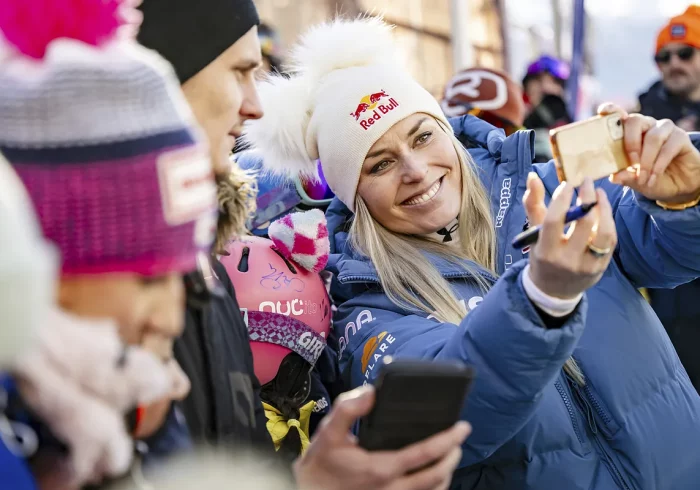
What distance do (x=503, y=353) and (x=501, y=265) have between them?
2.52 feet

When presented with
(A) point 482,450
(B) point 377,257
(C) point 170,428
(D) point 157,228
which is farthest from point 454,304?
(D) point 157,228

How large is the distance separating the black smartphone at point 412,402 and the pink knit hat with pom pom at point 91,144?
0.32 m

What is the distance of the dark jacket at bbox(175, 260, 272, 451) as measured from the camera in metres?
1.50

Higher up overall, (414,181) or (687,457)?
(414,181)

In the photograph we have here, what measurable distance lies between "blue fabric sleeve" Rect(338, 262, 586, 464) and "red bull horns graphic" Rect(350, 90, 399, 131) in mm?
762

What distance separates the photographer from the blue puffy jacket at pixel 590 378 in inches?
67.6

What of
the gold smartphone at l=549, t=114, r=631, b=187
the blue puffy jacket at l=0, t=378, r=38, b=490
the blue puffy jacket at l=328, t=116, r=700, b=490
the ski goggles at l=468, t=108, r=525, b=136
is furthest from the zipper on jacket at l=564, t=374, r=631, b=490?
the ski goggles at l=468, t=108, r=525, b=136

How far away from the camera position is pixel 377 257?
2.38 metres

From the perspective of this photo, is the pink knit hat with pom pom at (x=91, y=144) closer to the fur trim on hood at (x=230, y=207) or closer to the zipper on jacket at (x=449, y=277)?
the fur trim on hood at (x=230, y=207)

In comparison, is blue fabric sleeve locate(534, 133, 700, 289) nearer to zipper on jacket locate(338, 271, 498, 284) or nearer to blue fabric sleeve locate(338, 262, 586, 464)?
zipper on jacket locate(338, 271, 498, 284)

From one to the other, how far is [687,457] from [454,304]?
66 centimetres

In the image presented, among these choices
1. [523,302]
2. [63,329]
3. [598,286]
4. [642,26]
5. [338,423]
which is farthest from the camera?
[642,26]

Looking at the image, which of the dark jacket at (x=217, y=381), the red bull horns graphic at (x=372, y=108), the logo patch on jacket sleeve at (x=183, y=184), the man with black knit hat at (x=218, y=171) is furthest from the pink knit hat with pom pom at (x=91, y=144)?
the red bull horns graphic at (x=372, y=108)

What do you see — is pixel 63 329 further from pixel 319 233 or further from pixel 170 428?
pixel 319 233
